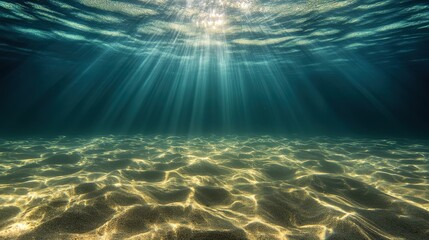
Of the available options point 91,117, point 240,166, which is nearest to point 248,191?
point 240,166

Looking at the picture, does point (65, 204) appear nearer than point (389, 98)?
Yes

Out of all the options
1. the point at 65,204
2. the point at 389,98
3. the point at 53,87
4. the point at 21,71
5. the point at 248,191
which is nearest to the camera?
the point at 65,204

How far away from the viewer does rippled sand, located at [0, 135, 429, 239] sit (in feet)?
14.5

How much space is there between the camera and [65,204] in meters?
5.26

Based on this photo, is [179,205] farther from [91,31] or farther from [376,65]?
[376,65]

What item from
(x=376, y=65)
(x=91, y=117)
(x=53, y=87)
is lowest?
(x=91, y=117)

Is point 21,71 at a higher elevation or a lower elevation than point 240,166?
higher

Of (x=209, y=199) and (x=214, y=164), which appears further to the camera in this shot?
(x=214, y=164)

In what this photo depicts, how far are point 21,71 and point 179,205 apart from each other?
41608 millimetres

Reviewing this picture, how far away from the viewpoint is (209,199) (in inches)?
241

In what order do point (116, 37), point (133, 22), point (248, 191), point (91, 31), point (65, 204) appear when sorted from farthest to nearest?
point (116, 37)
point (91, 31)
point (133, 22)
point (248, 191)
point (65, 204)

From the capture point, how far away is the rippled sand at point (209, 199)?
173 inches

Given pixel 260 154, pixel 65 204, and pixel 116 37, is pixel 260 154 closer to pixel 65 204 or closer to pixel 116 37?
pixel 65 204

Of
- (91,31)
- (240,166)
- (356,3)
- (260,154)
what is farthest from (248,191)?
(91,31)
